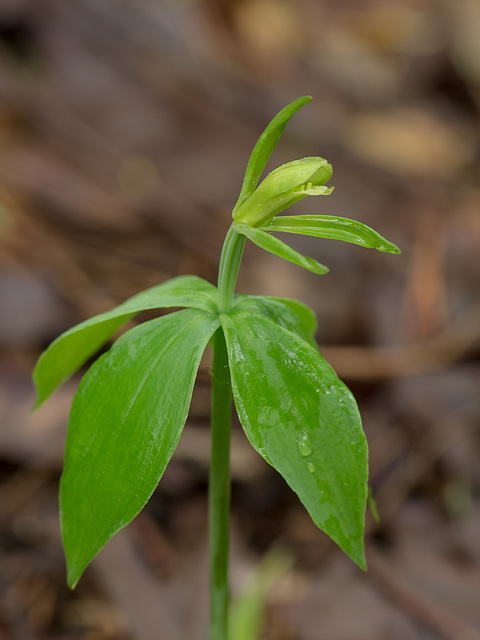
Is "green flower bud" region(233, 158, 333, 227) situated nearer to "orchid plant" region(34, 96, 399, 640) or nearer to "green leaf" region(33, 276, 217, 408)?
"orchid plant" region(34, 96, 399, 640)

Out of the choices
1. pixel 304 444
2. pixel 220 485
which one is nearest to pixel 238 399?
pixel 304 444

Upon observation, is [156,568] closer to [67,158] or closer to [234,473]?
[234,473]

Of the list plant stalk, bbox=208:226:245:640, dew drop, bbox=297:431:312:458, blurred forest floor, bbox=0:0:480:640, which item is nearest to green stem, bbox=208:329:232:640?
plant stalk, bbox=208:226:245:640

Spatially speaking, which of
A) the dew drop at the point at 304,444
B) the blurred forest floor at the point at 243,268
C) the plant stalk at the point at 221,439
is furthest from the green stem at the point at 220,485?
the blurred forest floor at the point at 243,268

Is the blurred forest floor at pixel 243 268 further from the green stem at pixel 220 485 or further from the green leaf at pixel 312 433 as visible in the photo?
the green leaf at pixel 312 433

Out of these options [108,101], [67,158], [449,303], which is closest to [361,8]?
[108,101]
